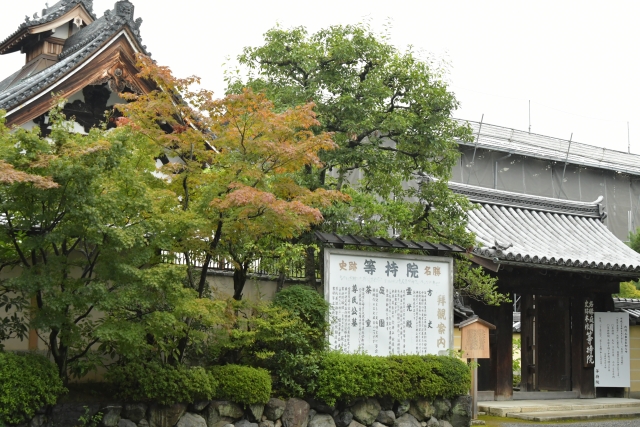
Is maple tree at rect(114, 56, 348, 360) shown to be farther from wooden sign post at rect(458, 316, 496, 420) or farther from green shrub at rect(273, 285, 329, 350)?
wooden sign post at rect(458, 316, 496, 420)

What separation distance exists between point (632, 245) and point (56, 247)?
927 inches

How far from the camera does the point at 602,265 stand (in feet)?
64.7

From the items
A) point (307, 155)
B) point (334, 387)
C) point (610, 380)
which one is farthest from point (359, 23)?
point (610, 380)

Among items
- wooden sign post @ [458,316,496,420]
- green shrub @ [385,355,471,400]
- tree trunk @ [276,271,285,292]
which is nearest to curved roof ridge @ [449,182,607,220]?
wooden sign post @ [458,316,496,420]

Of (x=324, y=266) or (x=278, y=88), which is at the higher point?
(x=278, y=88)

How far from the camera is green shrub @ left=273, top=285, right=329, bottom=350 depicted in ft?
43.6

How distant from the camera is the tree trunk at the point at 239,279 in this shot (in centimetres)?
1331

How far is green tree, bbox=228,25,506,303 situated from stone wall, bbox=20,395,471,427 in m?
3.14

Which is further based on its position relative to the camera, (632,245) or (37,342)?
(632,245)

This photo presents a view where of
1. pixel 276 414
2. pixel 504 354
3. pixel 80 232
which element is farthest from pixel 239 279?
pixel 504 354

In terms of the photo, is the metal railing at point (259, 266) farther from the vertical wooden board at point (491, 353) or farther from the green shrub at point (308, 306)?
the vertical wooden board at point (491, 353)

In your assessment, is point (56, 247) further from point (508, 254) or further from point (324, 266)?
point (508, 254)

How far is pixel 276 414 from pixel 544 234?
1220 centimetres

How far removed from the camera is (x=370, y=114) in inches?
603
